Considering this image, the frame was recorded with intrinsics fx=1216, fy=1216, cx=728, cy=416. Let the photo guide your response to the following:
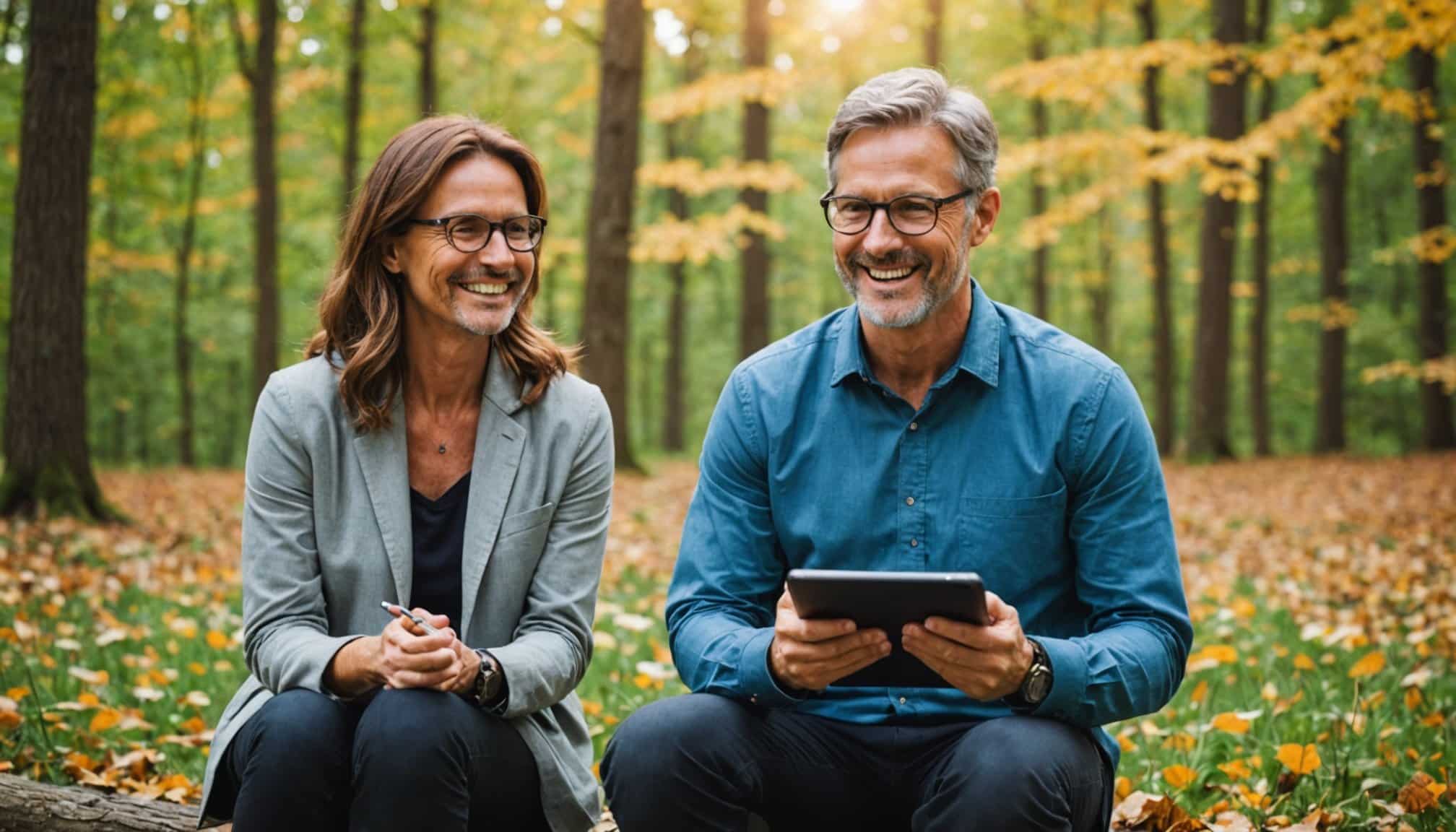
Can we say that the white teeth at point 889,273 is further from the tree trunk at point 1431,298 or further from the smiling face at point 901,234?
the tree trunk at point 1431,298

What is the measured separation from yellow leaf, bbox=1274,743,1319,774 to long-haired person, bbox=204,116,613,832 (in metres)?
1.82

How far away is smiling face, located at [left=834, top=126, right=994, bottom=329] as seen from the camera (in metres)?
2.58

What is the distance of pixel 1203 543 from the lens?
27.1ft

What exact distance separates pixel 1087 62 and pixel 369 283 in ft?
34.6

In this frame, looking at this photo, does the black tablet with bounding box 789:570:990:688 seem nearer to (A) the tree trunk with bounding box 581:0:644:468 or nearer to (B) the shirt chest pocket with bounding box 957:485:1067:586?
(B) the shirt chest pocket with bounding box 957:485:1067:586

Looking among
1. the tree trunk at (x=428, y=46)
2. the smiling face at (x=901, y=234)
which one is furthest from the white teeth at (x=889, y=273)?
the tree trunk at (x=428, y=46)

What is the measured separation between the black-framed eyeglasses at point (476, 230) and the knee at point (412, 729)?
3.41 ft

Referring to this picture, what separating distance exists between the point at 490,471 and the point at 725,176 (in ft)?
36.1

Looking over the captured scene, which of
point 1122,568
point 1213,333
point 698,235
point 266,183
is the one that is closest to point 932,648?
point 1122,568

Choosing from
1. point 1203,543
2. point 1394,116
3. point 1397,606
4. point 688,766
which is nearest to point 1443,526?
point 1203,543

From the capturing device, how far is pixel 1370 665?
4.08 m

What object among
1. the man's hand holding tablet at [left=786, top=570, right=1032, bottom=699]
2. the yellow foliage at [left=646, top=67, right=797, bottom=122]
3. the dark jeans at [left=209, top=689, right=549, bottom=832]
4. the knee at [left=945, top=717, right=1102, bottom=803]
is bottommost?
the dark jeans at [left=209, top=689, right=549, bottom=832]

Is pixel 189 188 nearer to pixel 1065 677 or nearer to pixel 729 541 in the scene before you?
pixel 729 541

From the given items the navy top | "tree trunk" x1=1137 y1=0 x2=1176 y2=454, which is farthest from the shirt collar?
"tree trunk" x1=1137 y1=0 x2=1176 y2=454
